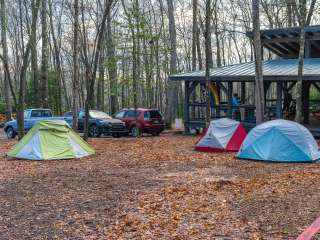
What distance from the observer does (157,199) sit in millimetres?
9141

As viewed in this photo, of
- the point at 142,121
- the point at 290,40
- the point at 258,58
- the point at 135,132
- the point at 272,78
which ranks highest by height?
the point at 290,40

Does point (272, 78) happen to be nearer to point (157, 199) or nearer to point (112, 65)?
point (112, 65)

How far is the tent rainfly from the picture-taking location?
1658 centimetres

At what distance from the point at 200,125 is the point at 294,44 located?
6.51 metres

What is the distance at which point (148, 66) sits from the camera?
28609 millimetres

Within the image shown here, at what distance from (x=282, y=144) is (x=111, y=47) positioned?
18.8 m

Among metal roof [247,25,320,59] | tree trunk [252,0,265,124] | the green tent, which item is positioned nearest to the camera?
the green tent

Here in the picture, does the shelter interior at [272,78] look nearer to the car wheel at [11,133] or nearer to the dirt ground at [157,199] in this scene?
the dirt ground at [157,199]

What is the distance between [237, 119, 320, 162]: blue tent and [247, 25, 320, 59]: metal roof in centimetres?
973

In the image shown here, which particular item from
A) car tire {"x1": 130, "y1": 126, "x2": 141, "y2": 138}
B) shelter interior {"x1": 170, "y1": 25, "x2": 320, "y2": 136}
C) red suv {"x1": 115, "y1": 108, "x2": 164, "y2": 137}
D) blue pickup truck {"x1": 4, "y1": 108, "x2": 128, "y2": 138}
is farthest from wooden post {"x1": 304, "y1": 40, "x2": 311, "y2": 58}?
blue pickup truck {"x1": 4, "y1": 108, "x2": 128, "y2": 138}

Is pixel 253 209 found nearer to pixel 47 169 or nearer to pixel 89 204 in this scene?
pixel 89 204

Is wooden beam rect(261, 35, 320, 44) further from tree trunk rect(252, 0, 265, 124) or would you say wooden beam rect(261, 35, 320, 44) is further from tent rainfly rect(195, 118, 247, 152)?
tent rainfly rect(195, 118, 247, 152)

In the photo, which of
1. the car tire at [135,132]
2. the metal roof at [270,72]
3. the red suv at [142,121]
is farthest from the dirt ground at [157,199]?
the red suv at [142,121]

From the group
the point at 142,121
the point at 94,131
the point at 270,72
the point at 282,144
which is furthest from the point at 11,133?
the point at 282,144
